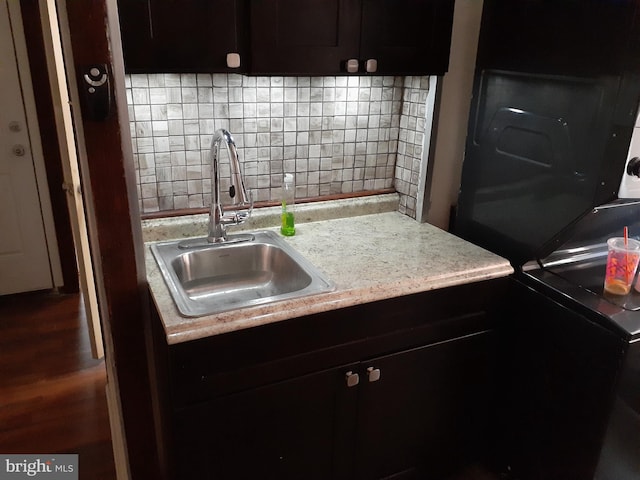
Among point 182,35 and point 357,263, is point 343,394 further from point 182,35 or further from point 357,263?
point 182,35

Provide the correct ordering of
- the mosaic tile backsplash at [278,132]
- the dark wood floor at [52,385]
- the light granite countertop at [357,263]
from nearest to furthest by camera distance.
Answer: the light granite countertop at [357,263], the mosaic tile backsplash at [278,132], the dark wood floor at [52,385]

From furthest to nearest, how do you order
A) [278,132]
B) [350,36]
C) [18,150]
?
[18,150] < [278,132] < [350,36]

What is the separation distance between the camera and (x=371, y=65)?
5.37 ft

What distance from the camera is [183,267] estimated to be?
1.70 meters

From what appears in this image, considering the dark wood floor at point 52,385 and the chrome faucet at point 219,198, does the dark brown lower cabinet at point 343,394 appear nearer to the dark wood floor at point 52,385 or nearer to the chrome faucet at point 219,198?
the chrome faucet at point 219,198

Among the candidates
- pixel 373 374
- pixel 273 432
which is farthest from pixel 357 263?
pixel 273 432

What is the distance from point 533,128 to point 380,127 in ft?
1.93

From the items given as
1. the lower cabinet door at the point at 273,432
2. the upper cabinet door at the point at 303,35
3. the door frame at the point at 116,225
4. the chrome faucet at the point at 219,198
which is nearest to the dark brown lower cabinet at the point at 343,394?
the lower cabinet door at the point at 273,432

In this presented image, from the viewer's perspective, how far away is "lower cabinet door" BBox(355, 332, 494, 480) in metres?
1.61

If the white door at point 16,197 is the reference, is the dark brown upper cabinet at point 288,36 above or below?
above

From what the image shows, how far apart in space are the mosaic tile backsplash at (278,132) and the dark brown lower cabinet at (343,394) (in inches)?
24.6

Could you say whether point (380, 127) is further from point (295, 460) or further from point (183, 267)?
point (295, 460)

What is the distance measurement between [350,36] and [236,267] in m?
0.83

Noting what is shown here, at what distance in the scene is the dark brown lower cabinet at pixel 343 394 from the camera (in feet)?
4.42
